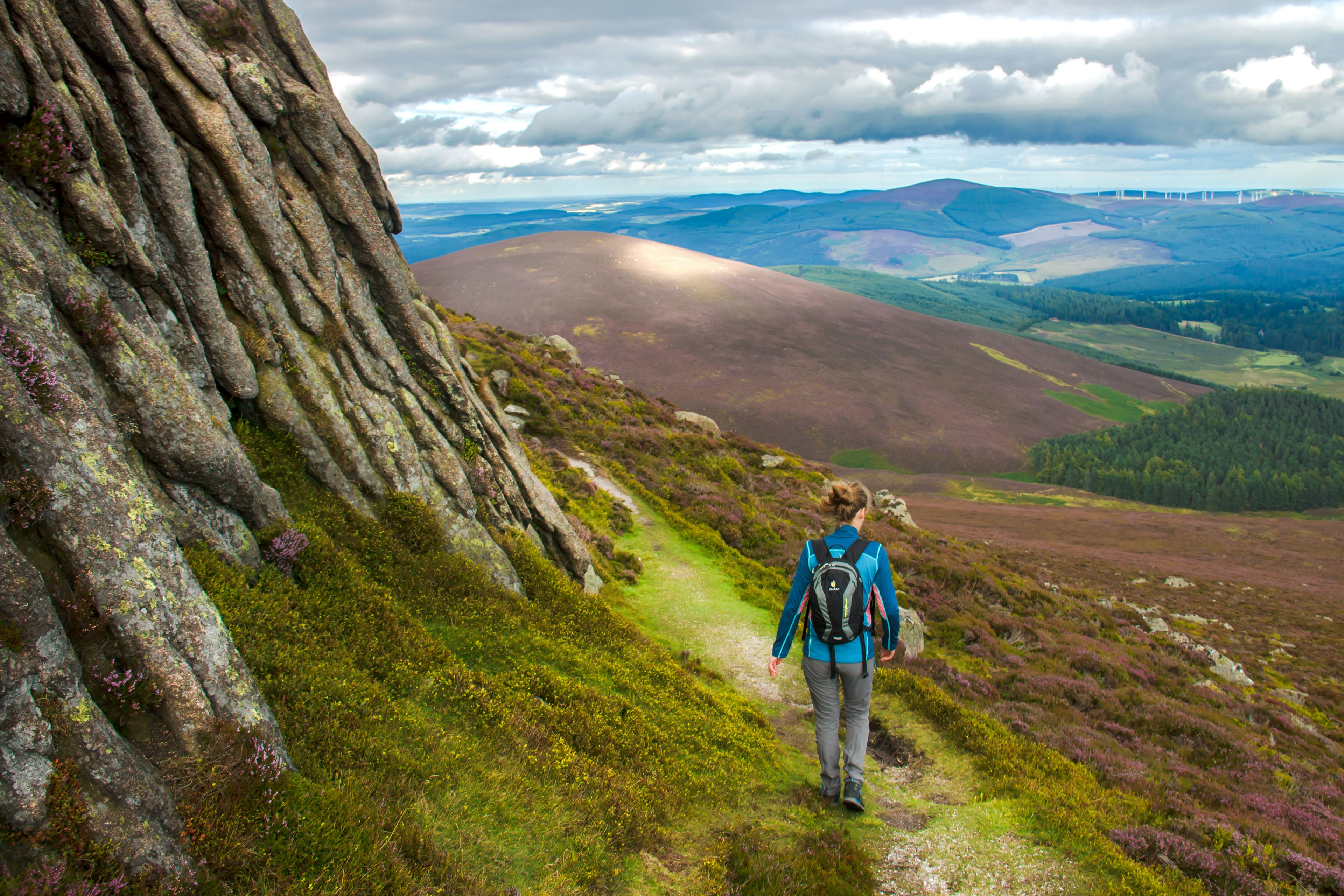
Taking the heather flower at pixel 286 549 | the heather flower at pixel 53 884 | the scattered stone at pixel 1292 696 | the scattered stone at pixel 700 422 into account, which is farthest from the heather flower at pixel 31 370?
the scattered stone at pixel 700 422

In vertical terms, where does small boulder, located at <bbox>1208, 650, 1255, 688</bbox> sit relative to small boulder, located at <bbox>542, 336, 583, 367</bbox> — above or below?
below

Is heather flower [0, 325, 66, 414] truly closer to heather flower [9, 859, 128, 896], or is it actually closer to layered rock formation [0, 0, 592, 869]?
layered rock formation [0, 0, 592, 869]

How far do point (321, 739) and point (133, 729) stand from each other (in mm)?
1904

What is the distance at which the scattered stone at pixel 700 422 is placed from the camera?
48.3 meters

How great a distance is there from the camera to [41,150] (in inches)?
314

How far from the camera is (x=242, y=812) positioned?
5801mm

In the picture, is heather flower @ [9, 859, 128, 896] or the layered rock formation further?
the layered rock formation

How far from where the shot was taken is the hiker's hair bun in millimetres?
10266

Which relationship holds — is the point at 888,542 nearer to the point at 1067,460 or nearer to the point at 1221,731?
the point at 1221,731

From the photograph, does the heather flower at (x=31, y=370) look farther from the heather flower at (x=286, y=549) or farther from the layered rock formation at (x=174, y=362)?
the heather flower at (x=286, y=549)

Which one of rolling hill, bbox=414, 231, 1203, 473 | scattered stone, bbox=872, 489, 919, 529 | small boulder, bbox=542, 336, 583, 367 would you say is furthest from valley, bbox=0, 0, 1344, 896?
rolling hill, bbox=414, 231, 1203, 473

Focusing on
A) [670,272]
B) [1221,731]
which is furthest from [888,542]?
[670,272]

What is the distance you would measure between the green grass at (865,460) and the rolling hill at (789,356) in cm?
31

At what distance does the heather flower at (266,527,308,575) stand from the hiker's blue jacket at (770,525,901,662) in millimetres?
7107
